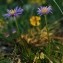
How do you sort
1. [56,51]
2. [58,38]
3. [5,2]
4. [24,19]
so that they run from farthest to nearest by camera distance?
[5,2]
[24,19]
[58,38]
[56,51]

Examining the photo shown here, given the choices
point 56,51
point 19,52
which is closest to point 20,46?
point 19,52

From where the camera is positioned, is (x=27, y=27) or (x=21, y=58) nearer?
(x=21, y=58)

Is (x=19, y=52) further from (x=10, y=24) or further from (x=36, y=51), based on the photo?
(x=10, y=24)

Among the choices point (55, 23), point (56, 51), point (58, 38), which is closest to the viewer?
point (56, 51)

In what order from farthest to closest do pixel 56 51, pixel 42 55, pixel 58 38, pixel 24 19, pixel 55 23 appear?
pixel 24 19, pixel 55 23, pixel 58 38, pixel 56 51, pixel 42 55

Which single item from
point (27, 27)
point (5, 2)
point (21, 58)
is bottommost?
point (21, 58)

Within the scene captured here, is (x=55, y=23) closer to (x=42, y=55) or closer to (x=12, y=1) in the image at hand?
(x=42, y=55)

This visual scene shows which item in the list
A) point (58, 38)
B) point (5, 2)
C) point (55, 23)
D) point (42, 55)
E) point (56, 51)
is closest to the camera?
point (42, 55)

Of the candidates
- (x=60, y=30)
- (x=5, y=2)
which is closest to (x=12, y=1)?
(x=5, y=2)

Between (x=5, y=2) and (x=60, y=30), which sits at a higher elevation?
(x=5, y=2)
